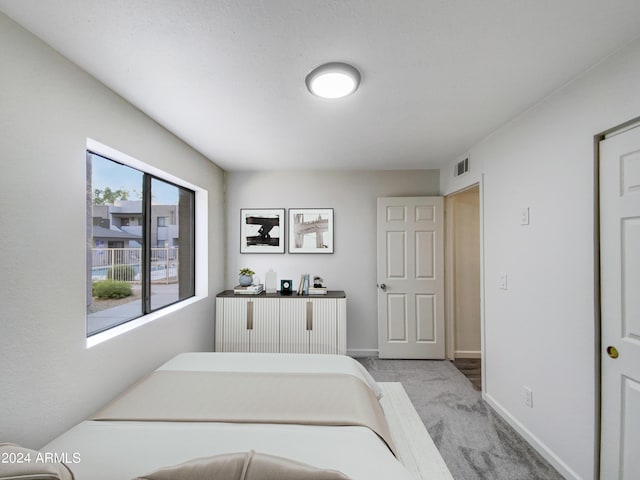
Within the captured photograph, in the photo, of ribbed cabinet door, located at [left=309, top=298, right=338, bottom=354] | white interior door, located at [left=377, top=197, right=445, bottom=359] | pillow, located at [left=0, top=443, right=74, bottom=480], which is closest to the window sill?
pillow, located at [left=0, top=443, right=74, bottom=480]

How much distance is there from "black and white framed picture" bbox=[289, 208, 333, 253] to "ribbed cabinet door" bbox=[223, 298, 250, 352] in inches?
40.0

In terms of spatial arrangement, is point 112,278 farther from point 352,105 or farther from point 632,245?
point 632,245

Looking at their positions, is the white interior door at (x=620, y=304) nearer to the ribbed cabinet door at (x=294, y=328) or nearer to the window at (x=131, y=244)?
the ribbed cabinet door at (x=294, y=328)

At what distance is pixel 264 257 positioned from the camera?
3756 mm

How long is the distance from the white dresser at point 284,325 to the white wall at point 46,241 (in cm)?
148

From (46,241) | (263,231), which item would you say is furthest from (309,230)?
(46,241)

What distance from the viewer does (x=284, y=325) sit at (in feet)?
10.8

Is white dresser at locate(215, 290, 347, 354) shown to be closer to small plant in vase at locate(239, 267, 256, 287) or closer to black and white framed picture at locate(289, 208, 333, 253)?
small plant in vase at locate(239, 267, 256, 287)

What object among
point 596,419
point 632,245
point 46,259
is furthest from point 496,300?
point 46,259

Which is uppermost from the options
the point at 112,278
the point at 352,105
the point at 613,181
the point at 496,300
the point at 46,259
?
the point at 352,105

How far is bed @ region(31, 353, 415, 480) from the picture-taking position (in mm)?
1132

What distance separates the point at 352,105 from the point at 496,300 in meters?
2.07

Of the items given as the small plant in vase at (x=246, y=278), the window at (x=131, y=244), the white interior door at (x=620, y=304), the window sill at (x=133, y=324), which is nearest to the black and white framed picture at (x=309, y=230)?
the small plant in vase at (x=246, y=278)

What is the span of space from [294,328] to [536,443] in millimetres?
2304
